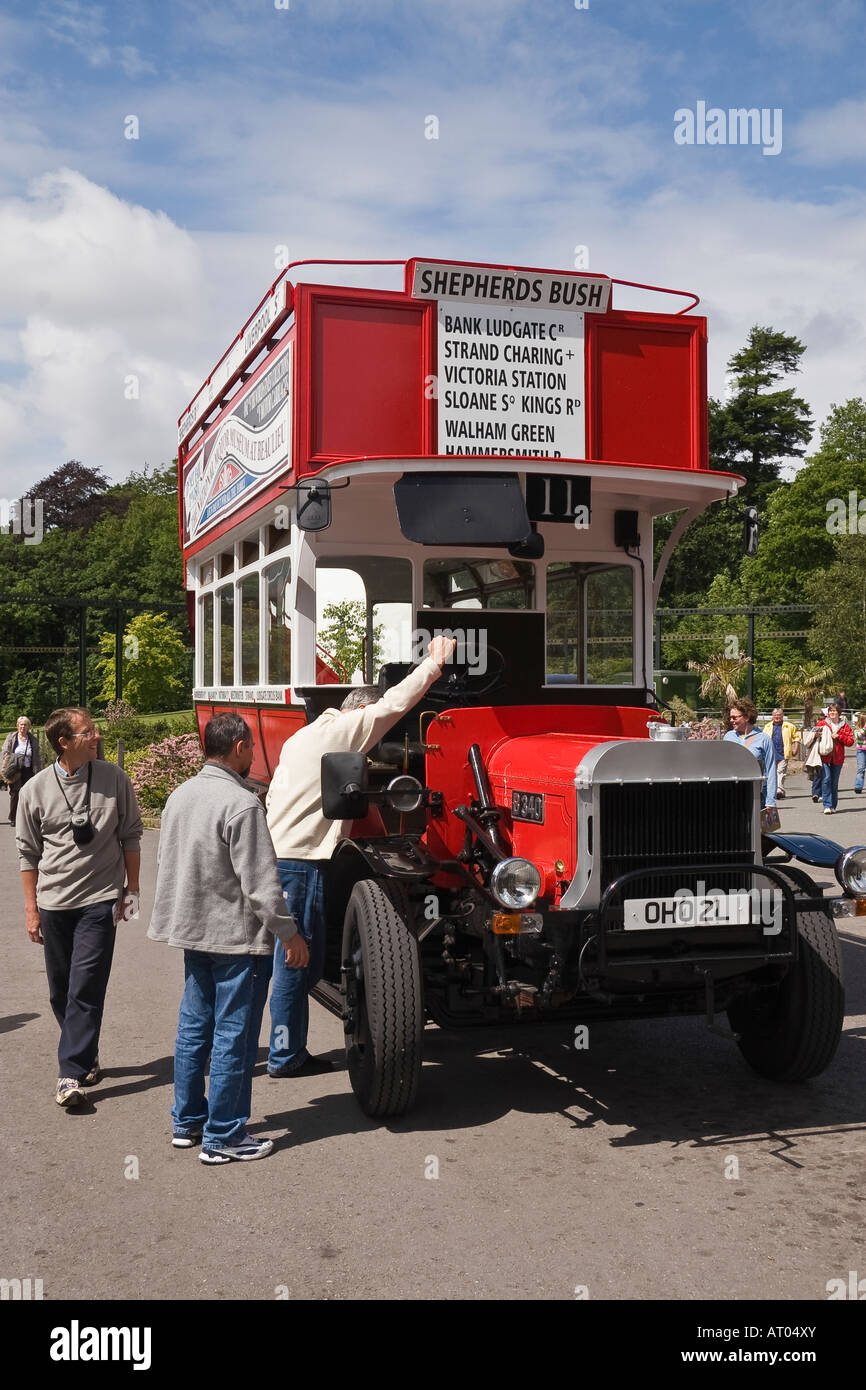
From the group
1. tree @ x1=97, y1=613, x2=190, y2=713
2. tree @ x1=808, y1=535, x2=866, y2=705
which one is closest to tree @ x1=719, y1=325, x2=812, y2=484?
tree @ x1=808, y1=535, x2=866, y2=705

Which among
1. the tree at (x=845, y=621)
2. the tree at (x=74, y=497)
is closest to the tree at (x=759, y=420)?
the tree at (x=845, y=621)

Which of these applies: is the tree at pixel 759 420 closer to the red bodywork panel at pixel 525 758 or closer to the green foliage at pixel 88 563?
the green foliage at pixel 88 563

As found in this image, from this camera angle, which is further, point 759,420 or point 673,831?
point 759,420

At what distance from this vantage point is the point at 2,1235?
423cm

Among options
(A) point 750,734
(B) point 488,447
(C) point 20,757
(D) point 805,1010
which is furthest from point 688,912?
(C) point 20,757

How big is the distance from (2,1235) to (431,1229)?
1.39m

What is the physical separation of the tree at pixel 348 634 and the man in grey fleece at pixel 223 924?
2271 mm

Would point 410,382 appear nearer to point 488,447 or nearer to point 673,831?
point 488,447

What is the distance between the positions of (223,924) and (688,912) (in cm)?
181

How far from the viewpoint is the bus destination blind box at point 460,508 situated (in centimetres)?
638

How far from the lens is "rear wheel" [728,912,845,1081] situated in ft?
18.7

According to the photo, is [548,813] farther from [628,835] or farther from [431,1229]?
[431,1229]

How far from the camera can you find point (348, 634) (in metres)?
7.50

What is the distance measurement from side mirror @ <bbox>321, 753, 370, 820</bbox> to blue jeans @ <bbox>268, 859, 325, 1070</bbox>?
0.44 metres
